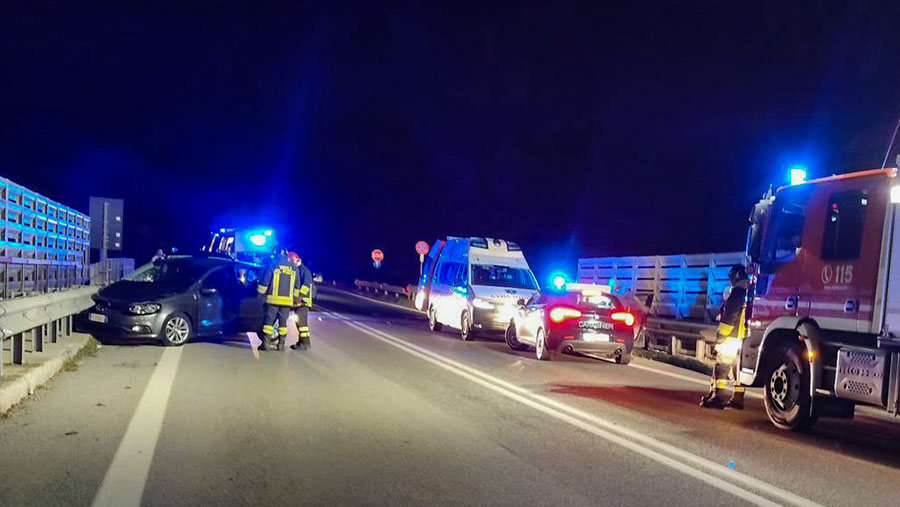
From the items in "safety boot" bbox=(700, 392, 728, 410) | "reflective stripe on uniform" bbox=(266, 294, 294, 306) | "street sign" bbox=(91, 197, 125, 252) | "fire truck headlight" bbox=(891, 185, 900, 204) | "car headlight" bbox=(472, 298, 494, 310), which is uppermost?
"fire truck headlight" bbox=(891, 185, 900, 204)

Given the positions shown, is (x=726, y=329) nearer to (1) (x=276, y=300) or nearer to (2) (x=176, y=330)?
(1) (x=276, y=300)

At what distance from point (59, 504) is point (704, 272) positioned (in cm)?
1625

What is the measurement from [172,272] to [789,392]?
11.0 m

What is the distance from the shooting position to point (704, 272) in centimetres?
1823

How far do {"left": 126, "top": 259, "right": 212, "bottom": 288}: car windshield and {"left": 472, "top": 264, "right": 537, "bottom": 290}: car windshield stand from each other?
639 cm

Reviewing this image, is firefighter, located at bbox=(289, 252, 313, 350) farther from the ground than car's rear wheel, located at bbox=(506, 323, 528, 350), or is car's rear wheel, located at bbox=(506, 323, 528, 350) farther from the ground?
firefighter, located at bbox=(289, 252, 313, 350)

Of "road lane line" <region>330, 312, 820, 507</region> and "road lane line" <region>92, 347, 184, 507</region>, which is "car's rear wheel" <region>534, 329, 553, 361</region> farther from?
"road lane line" <region>92, 347, 184, 507</region>

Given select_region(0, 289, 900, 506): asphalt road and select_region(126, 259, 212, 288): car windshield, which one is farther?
select_region(126, 259, 212, 288): car windshield

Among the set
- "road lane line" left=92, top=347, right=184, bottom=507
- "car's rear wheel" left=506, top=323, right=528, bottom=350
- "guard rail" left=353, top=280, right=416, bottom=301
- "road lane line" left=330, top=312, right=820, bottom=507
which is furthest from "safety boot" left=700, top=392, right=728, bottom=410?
"guard rail" left=353, top=280, right=416, bottom=301

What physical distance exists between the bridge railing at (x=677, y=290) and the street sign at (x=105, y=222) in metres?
13.4

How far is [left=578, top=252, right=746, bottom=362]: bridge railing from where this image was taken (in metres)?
16.2

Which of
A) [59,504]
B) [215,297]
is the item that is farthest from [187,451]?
[215,297]

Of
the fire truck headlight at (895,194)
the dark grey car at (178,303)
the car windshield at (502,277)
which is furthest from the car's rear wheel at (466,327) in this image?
the fire truck headlight at (895,194)

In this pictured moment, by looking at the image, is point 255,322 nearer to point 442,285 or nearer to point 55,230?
point 55,230
